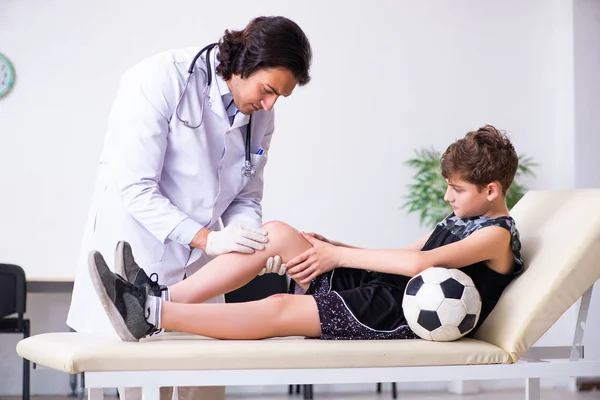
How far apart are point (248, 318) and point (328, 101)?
9.56ft

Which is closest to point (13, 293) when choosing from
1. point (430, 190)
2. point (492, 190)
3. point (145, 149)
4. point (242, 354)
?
point (145, 149)

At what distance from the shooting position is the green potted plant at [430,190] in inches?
163

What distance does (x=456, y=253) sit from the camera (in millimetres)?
1661

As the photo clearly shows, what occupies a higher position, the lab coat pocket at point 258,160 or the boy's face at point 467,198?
the lab coat pocket at point 258,160

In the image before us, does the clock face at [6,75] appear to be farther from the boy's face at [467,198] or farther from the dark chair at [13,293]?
the boy's face at [467,198]

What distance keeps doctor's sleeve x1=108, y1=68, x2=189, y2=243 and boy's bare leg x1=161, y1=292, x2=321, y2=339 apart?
28cm

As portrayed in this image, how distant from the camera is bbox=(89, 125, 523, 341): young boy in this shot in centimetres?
151

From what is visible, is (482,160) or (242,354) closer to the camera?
(242,354)

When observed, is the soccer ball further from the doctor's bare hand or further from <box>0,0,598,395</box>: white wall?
<box>0,0,598,395</box>: white wall

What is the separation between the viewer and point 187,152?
1.82 metres

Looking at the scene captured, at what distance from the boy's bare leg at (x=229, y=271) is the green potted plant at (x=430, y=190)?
2568 mm

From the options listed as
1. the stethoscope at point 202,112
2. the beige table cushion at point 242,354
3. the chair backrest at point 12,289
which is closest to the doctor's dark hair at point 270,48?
the stethoscope at point 202,112

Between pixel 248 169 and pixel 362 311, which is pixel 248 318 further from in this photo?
pixel 248 169

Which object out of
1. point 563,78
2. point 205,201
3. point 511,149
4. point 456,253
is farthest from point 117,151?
point 563,78
